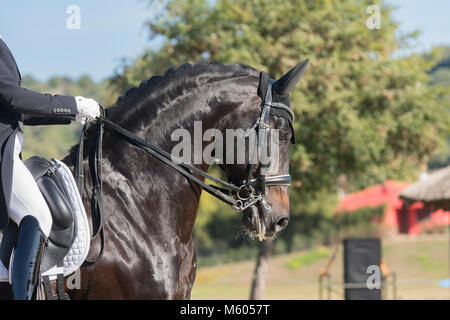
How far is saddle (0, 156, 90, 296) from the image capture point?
398 centimetres

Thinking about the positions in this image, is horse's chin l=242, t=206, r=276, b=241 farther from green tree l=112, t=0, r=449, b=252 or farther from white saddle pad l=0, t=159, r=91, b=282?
green tree l=112, t=0, r=449, b=252

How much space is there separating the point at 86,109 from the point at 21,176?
2.18ft

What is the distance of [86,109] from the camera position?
4.31m

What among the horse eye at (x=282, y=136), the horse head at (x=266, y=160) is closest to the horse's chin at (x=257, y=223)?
the horse head at (x=266, y=160)

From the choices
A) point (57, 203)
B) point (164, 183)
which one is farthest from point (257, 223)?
point (57, 203)

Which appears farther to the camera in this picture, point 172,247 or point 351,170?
point 351,170

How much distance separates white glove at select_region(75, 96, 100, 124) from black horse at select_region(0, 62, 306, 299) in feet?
0.65

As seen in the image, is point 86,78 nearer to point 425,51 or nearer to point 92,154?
point 425,51

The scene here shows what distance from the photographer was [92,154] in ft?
14.4

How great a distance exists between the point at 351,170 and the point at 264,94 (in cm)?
1289

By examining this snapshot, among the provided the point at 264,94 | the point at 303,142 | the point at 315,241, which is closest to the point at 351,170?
the point at 303,142

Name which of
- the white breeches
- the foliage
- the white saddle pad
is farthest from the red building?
the white breeches
